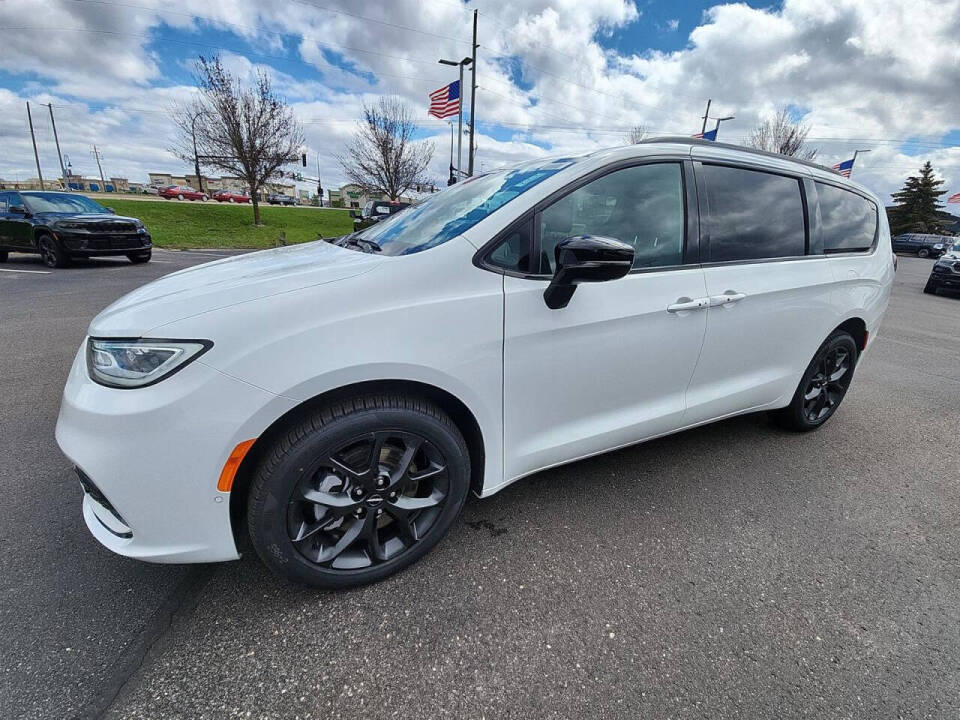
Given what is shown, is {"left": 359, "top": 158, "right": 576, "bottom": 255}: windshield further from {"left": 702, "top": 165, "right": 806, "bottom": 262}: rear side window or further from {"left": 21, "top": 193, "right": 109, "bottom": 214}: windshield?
{"left": 21, "top": 193, "right": 109, "bottom": 214}: windshield

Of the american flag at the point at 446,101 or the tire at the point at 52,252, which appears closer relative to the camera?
the tire at the point at 52,252

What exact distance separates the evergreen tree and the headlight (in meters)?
59.1

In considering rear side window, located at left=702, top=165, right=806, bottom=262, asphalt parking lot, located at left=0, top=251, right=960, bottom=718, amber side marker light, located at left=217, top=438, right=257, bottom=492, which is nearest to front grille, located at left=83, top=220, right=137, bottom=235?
asphalt parking lot, located at left=0, top=251, right=960, bottom=718

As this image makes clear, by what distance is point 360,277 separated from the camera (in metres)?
1.75

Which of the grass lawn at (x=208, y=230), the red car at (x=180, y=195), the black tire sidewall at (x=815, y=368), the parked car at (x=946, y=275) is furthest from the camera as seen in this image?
the red car at (x=180, y=195)

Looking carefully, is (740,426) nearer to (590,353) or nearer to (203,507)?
(590,353)

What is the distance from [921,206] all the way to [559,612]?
61964 millimetres

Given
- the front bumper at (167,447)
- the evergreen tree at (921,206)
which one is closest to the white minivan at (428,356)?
the front bumper at (167,447)

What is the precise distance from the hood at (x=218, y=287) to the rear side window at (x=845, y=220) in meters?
2.82

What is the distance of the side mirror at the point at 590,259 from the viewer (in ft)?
5.65

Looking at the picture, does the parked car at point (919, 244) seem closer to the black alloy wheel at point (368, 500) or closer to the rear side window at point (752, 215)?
the rear side window at point (752, 215)

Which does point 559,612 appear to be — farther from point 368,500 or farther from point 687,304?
point 687,304

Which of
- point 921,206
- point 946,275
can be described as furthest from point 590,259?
point 921,206

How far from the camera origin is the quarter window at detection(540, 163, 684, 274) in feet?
6.81
